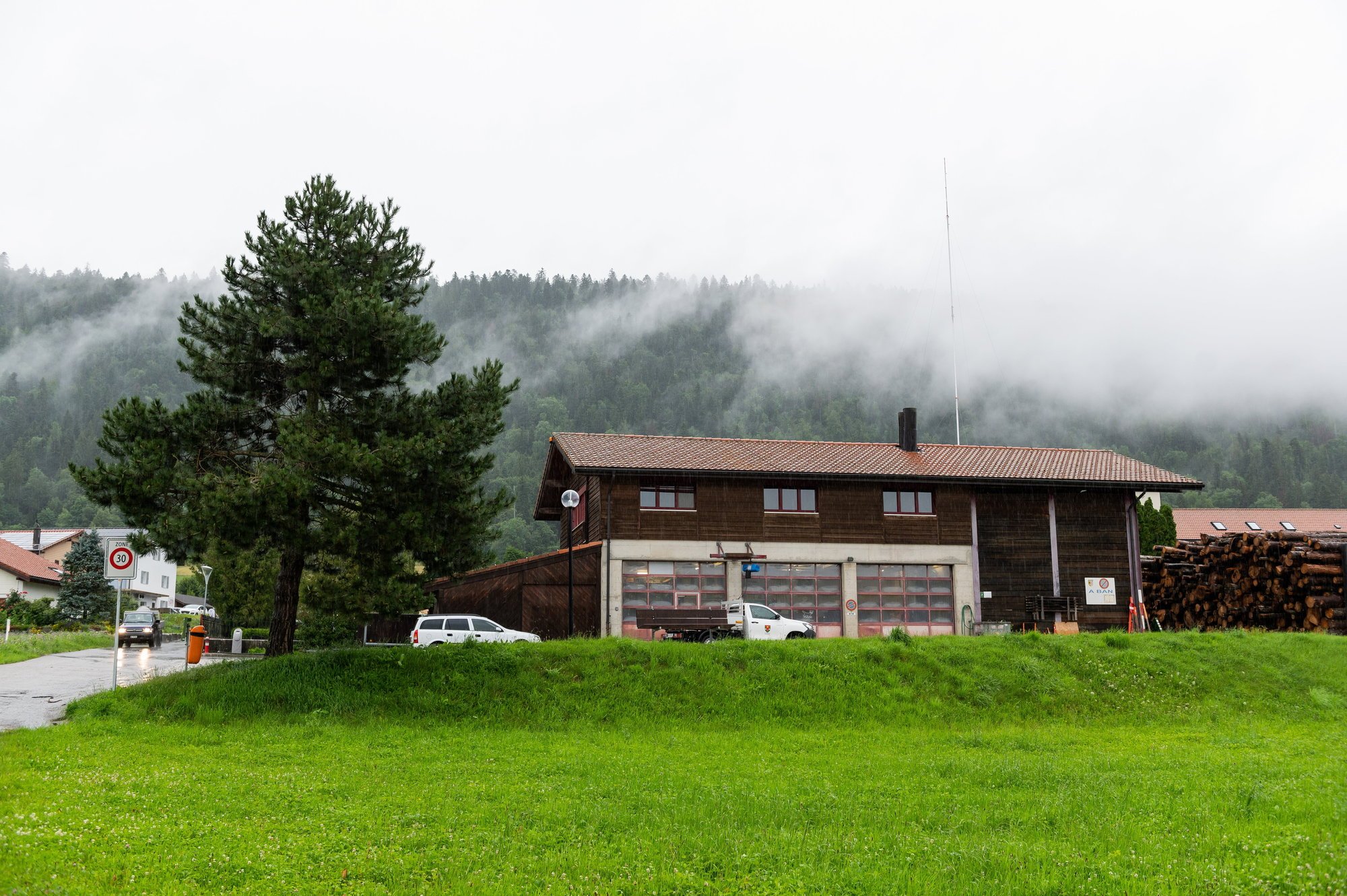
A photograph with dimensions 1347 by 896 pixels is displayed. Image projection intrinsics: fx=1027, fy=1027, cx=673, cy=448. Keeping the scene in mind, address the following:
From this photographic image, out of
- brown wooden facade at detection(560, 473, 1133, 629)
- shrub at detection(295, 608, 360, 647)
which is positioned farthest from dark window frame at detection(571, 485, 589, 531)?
shrub at detection(295, 608, 360, 647)

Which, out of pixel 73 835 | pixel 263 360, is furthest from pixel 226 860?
pixel 263 360

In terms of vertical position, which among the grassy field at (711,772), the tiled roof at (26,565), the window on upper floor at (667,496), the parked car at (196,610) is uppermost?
the window on upper floor at (667,496)

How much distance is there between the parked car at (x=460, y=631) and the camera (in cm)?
3266

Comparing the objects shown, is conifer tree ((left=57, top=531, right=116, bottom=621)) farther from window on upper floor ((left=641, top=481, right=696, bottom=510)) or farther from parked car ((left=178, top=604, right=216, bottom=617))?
window on upper floor ((left=641, top=481, right=696, bottom=510))

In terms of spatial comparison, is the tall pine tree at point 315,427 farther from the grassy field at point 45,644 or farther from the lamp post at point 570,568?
the grassy field at point 45,644

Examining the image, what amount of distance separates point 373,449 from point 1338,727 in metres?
20.5

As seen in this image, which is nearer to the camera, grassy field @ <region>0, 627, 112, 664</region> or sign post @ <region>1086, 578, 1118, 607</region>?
A: grassy field @ <region>0, 627, 112, 664</region>

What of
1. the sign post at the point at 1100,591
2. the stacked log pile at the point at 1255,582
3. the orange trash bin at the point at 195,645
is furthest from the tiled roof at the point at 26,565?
the stacked log pile at the point at 1255,582

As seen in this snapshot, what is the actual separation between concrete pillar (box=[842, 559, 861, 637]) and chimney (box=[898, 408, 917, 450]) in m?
6.87

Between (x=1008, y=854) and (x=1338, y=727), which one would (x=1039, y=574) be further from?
(x=1008, y=854)

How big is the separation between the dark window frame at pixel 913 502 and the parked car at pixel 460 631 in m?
13.5

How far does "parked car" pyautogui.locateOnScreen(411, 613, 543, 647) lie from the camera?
32.7 metres

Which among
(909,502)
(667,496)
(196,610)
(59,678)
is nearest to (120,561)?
(59,678)

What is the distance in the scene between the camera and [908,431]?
41.6 m
